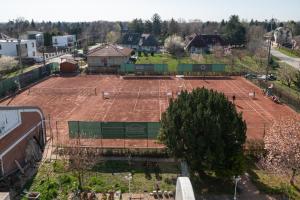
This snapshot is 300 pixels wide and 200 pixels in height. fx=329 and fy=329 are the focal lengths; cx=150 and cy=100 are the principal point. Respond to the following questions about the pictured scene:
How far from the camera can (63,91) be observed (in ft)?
146

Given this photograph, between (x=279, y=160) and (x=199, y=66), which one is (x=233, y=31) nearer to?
(x=199, y=66)

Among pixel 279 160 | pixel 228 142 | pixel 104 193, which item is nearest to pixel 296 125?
pixel 279 160

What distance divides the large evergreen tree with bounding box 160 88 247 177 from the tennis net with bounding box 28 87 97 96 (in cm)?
2456

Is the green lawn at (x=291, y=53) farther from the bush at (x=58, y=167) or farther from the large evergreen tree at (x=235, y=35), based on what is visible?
the bush at (x=58, y=167)

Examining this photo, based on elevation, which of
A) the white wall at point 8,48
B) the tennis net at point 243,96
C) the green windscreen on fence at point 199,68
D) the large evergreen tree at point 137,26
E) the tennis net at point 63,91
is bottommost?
the tennis net at point 243,96

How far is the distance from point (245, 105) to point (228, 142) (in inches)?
771

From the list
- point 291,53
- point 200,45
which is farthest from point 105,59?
point 291,53

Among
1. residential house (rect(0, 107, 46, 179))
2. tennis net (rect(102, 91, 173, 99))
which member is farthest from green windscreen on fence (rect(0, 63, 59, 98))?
residential house (rect(0, 107, 46, 179))

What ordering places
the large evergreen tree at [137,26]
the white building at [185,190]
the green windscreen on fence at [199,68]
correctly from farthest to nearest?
the large evergreen tree at [137,26] < the green windscreen on fence at [199,68] < the white building at [185,190]

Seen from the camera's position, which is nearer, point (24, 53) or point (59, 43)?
point (24, 53)

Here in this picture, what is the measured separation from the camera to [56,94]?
140 feet

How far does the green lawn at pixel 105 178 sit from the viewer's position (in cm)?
1902

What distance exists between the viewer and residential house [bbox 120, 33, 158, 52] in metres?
90.2

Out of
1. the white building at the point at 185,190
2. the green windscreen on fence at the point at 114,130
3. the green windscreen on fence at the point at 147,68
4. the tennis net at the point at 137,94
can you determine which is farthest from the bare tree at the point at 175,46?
the white building at the point at 185,190
